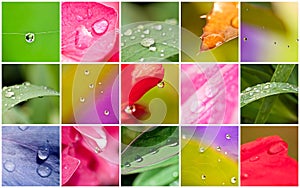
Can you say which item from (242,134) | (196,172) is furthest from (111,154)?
(242,134)

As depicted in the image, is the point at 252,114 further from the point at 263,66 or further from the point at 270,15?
the point at 270,15

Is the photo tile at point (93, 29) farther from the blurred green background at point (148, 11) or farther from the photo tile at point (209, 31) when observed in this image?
the photo tile at point (209, 31)

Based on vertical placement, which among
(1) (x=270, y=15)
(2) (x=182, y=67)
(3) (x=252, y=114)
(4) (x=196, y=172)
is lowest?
(4) (x=196, y=172)

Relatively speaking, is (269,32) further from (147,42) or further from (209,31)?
(147,42)

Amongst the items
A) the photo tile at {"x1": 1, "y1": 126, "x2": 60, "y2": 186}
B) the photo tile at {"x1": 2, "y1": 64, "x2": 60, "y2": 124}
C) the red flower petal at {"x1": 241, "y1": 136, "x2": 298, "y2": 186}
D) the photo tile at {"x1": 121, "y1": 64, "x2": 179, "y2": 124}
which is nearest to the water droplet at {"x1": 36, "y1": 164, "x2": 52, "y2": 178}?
the photo tile at {"x1": 1, "y1": 126, "x2": 60, "y2": 186}

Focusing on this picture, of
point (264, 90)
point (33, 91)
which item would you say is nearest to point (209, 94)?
point (264, 90)

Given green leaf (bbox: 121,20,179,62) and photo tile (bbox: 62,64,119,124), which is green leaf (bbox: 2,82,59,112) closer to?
photo tile (bbox: 62,64,119,124)
